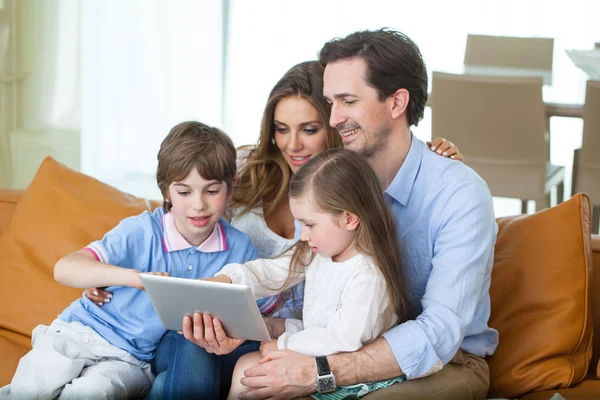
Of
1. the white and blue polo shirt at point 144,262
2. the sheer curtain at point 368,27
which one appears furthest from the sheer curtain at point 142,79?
the white and blue polo shirt at point 144,262

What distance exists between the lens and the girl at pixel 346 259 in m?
1.83

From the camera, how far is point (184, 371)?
6.29 ft

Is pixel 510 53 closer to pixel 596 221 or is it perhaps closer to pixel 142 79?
pixel 596 221

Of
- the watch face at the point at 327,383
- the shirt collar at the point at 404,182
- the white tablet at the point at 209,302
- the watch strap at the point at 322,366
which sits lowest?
the watch face at the point at 327,383

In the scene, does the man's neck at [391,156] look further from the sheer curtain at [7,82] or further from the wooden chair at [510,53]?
the sheer curtain at [7,82]

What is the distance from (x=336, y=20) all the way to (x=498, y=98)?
2.30 metres


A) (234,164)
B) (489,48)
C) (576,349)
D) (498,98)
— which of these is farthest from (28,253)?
(489,48)

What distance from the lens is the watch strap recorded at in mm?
1811

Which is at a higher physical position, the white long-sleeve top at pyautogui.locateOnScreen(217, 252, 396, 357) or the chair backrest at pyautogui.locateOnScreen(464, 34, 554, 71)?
the chair backrest at pyautogui.locateOnScreen(464, 34, 554, 71)

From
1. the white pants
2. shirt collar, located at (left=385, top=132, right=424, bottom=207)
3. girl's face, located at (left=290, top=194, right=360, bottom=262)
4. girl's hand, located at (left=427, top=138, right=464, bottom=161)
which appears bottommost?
the white pants

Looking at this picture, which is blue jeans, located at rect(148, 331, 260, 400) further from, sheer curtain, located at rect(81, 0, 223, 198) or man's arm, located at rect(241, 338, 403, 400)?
sheer curtain, located at rect(81, 0, 223, 198)

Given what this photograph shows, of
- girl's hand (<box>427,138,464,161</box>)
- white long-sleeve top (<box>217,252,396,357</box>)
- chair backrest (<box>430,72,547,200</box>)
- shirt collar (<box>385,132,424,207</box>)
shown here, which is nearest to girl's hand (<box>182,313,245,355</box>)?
white long-sleeve top (<box>217,252,396,357</box>)

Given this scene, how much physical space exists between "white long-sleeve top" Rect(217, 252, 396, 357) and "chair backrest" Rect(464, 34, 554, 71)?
3082 millimetres

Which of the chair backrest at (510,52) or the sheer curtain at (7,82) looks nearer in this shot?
the sheer curtain at (7,82)
